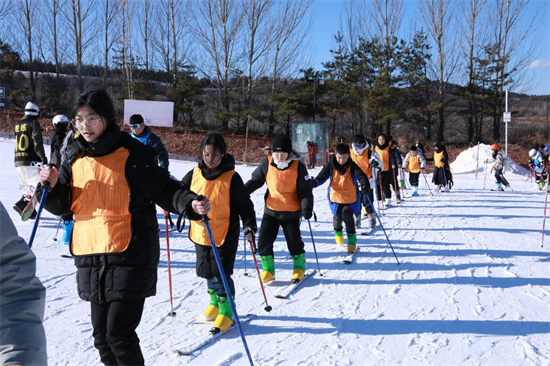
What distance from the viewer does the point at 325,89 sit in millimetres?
33250

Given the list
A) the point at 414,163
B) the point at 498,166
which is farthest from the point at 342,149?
the point at 498,166

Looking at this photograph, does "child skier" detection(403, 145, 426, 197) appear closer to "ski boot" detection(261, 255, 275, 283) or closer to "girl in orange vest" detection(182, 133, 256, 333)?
"ski boot" detection(261, 255, 275, 283)

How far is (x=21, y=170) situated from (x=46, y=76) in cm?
2966

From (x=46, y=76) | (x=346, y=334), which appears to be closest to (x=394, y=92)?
(x=46, y=76)

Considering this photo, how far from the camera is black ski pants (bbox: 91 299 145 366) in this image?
99.8 inches

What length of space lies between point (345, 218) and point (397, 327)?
271cm

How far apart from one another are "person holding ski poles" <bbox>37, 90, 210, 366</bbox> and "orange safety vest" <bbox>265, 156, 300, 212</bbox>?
2.70 meters

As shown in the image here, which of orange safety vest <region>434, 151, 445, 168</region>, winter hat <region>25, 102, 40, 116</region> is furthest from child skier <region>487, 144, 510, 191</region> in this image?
winter hat <region>25, 102, 40, 116</region>

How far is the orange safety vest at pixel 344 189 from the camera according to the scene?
6812 millimetres


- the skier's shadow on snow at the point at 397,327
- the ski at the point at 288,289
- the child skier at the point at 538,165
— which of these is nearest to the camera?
the skier's shadow on snow at the point at 397,327

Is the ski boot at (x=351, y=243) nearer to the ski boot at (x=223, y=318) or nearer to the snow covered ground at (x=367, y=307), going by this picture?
the snow covered ground at (x=367, y=307)

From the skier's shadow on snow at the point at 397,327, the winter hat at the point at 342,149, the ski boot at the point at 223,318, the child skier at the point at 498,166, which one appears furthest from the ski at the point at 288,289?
the child skier at the point at 498,166

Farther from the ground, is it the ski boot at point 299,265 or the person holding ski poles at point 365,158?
the person holding ski poles at point 365,158

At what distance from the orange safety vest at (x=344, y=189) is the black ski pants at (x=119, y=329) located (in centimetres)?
455
